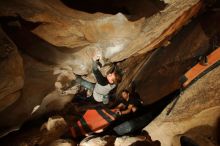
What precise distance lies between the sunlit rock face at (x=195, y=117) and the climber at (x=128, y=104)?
0.89 metres

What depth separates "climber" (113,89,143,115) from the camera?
5.68 meters

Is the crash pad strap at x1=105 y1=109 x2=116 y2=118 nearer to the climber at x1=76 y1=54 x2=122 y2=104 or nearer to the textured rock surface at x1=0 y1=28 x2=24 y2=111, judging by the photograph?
the climber at x1=76 y1=54 x2=122 y2=104

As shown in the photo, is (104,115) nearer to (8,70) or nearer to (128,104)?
(128,104)

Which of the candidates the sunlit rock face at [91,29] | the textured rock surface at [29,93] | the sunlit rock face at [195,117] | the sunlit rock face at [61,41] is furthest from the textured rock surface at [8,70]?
the sunlit rock face at [195,117]

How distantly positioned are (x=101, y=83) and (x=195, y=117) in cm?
220

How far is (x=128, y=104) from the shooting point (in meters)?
5.75

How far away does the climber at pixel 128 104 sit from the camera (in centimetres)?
568

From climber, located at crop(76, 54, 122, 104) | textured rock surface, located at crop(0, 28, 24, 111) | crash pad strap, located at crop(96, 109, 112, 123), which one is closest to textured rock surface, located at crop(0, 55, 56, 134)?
textured rock surface, located at crop(0, 28, 24, 111)

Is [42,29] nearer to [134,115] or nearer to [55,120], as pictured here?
[55,120]

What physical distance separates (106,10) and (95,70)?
4.51 ft

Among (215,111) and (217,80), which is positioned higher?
(217,80)

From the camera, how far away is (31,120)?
5406 mm

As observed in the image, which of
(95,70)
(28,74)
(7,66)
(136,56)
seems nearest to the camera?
(7,66)

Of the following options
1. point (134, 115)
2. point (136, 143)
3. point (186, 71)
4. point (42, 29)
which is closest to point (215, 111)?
point (186, 71)
